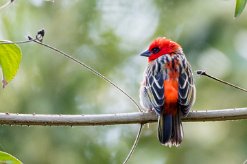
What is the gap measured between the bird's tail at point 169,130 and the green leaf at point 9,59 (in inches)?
67.8

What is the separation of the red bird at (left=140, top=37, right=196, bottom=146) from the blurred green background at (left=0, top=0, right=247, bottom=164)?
245 cm

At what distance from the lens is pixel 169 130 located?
4.45 meters

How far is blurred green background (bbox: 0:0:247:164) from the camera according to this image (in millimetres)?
7957

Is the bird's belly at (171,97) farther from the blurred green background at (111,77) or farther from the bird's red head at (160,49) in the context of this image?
the blurred green background at (111,77)

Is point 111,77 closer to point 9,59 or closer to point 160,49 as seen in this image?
point 160,49

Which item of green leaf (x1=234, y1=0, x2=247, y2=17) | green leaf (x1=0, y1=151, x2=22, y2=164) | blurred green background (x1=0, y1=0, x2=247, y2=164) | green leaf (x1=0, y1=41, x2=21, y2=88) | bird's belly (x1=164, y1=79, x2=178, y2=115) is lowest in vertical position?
blurred green background (x1=0, y1=0, x2=247, y2=164)

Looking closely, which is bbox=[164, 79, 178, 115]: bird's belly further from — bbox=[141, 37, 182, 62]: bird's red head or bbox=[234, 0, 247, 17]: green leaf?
bbox=[234, 0, 247, 17]: green leaf

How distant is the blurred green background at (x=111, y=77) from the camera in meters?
7.96

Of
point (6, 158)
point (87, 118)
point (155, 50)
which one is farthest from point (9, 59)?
point (155, 50)

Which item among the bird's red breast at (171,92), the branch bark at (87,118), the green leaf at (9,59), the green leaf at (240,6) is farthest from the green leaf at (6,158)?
the bird's red breast at (171,92)

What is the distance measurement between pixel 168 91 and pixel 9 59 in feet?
6.59

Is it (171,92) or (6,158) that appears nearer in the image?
(6,158)

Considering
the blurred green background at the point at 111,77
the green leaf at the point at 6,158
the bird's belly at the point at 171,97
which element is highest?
the green leaf at the point at 6,158

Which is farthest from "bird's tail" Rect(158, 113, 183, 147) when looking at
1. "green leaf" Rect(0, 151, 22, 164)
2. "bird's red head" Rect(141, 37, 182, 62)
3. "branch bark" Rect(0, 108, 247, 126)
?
"green leaf" Rect(0, 151, 22, 164)
